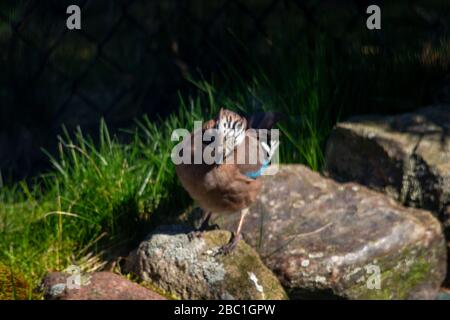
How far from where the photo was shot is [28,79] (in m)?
5.29

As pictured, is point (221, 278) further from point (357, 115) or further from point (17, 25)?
point (17, 25)

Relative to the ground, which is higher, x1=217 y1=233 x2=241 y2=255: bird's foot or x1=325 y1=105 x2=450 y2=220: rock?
x1=325 y1=105 x2=450 y2=220: rock

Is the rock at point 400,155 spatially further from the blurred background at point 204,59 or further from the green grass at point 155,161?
the blurred background at point 204,59

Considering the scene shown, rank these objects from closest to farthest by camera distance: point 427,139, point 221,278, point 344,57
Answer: point 221,278
point 427,139
point 344,57

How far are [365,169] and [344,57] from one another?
89 centimetres

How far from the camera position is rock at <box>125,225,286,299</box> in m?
3.79

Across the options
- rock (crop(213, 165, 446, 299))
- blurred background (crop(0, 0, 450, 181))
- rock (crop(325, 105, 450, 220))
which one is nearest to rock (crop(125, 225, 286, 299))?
rock (crop(213, 165, 446, 299))

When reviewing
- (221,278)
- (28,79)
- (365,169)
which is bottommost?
(221,278)

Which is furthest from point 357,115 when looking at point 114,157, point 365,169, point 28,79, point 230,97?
point 28,79

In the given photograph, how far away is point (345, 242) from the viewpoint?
156 inches

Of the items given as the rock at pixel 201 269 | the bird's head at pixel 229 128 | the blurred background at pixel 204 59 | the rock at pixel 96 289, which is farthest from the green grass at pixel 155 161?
the bird's head at pixel 229 128

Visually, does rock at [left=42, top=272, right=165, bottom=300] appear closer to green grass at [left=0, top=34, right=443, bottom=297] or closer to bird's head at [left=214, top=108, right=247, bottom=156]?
green grass at [left=0, top=34, right=443, bottom=297]

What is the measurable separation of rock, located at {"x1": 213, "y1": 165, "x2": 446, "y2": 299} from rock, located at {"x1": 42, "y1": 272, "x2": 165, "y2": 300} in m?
0.59

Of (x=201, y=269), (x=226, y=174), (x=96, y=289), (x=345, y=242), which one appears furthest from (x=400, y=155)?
(x=96, y=289)
